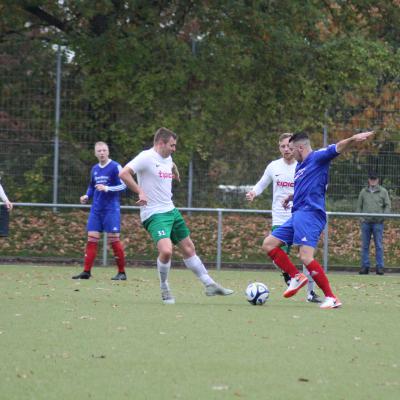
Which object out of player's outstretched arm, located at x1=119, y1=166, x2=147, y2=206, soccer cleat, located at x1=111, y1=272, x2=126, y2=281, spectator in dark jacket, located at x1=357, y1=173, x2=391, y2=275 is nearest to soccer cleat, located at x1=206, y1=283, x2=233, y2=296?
player's outstretched arm, located at x1=119, y1=166, x2=147, y2=206

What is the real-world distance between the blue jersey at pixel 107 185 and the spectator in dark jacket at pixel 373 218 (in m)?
6.41

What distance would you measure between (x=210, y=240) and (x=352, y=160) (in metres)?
3.44

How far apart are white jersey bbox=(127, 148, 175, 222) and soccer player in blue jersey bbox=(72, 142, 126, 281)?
420cm

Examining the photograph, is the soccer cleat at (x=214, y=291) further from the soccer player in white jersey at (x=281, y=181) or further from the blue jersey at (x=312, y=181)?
the soccer player in white jersey at (x=281, y=181)

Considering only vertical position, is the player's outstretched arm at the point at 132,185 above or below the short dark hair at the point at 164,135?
below

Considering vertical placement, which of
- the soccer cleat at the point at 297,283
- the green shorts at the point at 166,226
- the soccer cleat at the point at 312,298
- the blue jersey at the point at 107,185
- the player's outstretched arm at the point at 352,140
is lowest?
the soccer cleat at the point at 312,298

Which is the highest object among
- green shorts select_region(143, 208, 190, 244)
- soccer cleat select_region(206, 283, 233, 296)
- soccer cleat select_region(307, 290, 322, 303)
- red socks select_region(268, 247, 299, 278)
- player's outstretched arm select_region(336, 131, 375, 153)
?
player's outstretched arm select_region(336, 131, 375, 153)

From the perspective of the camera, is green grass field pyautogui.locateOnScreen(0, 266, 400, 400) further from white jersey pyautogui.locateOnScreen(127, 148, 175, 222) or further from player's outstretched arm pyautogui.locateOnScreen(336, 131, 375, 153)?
player's outstretched arm pyautogui.locateOnScreen(336, 131, 375, 153)

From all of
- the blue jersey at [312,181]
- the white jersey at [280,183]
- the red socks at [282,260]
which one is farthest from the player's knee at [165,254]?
the white jersey at [280,183]

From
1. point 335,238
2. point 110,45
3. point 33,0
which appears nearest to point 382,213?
point 335,238

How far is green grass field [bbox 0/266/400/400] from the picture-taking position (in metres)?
6.68

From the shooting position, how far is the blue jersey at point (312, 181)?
1177 cm

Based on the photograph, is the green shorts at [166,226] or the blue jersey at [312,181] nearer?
the blue jersey at [312,181]

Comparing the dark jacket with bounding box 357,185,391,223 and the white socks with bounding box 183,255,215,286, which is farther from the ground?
the dark jacket with bounding box 357,185,391,223
